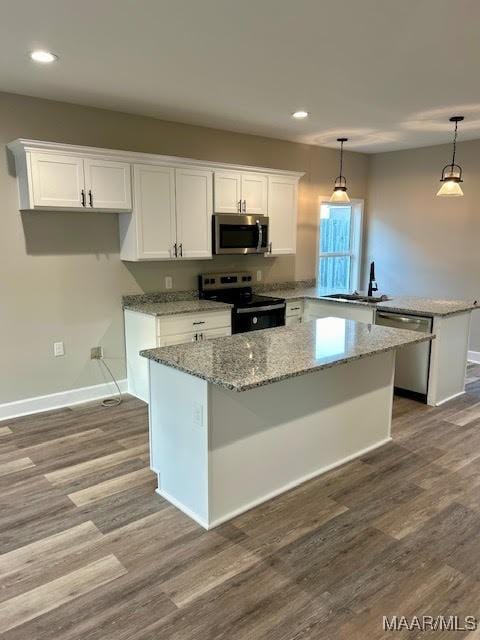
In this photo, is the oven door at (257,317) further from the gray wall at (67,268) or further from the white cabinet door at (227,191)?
the white cabinet door at (227,191)

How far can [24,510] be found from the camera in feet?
8.97

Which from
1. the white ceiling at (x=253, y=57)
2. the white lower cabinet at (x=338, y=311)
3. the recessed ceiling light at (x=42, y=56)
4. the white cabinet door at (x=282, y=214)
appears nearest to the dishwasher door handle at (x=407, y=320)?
the white lower cabinet at (x=338, y=311)

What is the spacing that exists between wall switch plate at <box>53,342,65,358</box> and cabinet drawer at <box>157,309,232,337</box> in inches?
35.3

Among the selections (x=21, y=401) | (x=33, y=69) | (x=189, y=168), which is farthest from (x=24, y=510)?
(x=189, y=168)

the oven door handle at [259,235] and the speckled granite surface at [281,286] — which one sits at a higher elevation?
the oven door handle at [259,235]

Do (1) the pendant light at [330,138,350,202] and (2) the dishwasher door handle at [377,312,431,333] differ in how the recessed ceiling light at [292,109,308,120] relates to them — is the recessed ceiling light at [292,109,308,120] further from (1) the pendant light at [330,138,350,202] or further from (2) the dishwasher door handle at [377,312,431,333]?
(2) the dishwasher door handle at [377,312,431,333]

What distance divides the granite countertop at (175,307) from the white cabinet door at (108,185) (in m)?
0.92

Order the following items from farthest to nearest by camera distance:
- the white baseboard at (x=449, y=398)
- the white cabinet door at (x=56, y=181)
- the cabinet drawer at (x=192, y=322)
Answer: the white baseboard at (x=449, y=398) < the cabinet drawer at (x=192, y=322) < the white cabinet door at (x=56, y=181)

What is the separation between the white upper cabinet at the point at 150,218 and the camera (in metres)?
4.21

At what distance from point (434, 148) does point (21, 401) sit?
5.55m

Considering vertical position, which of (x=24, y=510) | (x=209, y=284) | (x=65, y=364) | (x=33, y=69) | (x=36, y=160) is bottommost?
(x=24, y=510)

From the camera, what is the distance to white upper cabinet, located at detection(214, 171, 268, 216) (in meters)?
4.80

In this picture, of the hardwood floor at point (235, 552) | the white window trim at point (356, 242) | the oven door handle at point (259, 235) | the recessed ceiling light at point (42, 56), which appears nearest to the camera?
the hardwood floor at point (235, 552)

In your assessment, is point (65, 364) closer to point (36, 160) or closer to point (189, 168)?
point (36, 160)
